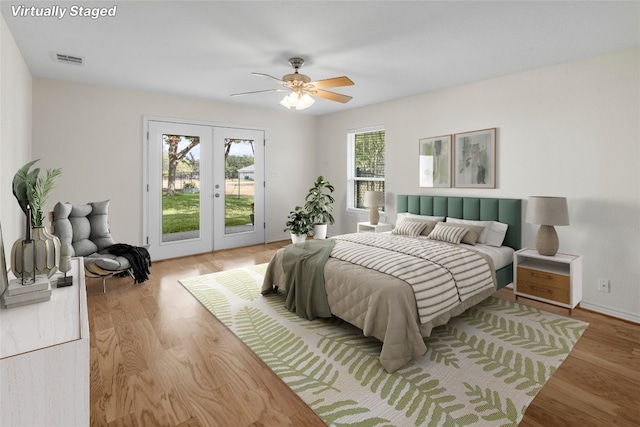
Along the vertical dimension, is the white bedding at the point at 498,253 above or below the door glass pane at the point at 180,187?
below

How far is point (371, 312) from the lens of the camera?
2.40 meters

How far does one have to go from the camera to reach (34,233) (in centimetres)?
167

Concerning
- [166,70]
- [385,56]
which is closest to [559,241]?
[385,56]

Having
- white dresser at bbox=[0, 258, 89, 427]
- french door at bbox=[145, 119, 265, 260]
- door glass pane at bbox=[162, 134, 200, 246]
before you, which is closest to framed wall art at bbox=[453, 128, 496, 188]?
french door at bbox=[145, 119, 265, 260]

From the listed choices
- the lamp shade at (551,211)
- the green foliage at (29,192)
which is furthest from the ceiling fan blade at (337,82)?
the green foliage at (29,192)

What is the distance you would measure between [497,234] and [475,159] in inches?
40.8

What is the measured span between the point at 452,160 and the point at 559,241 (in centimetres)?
159

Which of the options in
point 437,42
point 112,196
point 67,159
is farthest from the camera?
point 112,196

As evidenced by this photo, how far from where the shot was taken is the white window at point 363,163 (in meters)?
5.71

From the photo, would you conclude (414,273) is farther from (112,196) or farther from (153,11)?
(112,196)

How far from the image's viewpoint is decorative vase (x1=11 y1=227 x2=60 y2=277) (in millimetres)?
1591

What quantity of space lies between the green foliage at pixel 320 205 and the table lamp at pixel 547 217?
3359 millimetres

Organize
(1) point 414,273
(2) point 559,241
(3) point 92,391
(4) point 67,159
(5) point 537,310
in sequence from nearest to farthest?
(3) point 92,391 → (1) point 414,273 → (5) point 537,310 → (2) point 559,241 → (4) point 67,159

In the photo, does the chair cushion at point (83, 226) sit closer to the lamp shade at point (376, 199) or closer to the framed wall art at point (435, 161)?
the lamp shade at point (376, 199)
